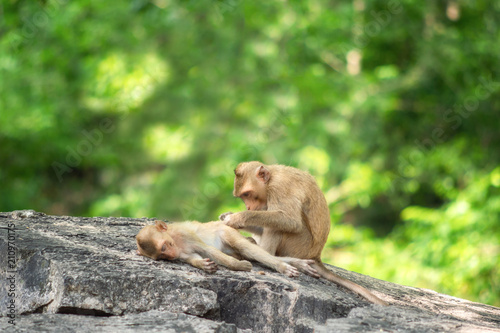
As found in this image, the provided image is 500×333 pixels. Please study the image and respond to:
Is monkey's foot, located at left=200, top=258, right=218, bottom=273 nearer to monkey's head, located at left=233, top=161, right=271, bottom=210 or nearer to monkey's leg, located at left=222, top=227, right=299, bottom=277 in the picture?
monkey's leg, located at left=222, top=227, right=299, bottom=277

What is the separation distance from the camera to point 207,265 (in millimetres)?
4312

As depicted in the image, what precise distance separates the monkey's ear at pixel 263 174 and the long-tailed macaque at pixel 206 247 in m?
0.57

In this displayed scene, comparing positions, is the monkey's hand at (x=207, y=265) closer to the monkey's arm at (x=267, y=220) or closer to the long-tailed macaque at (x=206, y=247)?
the long-tailed macaque at (x=206, y=247)

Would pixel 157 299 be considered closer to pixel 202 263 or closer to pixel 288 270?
pixel 202 263

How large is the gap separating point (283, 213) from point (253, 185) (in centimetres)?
37

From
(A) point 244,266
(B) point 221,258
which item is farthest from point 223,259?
(A) point 244,266

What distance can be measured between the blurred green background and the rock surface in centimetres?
628

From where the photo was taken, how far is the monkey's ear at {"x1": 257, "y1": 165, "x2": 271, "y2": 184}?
5219 mm

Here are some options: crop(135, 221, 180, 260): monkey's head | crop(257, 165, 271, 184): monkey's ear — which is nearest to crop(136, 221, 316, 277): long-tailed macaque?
crop(135, 221, 180, 260): monkey's head

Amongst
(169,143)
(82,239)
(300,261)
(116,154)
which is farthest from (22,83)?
(300,261)

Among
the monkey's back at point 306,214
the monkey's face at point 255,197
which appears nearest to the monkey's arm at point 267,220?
the monkey's back at point 306,214

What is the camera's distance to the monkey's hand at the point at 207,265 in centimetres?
430

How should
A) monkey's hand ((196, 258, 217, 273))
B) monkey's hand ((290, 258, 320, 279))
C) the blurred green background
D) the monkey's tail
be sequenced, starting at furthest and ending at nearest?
1. the blurred green background
2. monkey's hand ((290, 258, 320, 279))
3. the monkey's tail
4. monkey's hand ((196, 258, 217, 273))

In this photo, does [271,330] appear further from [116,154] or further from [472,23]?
[472,23]
